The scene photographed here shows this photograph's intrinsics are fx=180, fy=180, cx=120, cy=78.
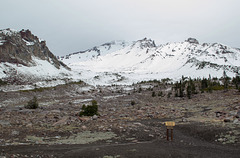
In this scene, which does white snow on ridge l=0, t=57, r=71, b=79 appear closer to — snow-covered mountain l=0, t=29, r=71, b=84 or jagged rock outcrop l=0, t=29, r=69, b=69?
snow-covered mountain l=0, t=29, r=71, b=84

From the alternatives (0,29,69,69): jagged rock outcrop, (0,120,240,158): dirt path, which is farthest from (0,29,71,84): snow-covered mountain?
(0,120,240,158): dirt path

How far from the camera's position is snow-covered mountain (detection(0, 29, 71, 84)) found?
60.2 metres

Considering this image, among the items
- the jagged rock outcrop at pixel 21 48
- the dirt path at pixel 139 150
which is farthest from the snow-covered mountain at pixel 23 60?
the dirt path at pixel 139 150

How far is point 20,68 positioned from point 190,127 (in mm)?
68251

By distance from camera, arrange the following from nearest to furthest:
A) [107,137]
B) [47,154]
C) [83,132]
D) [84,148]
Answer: [47,154], [84,148], [107,137], [83,132]

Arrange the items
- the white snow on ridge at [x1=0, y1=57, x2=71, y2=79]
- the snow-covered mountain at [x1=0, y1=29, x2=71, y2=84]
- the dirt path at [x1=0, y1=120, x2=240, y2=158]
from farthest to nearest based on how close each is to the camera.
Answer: the snow-covered mountain at [x1=0, y1=29, x2=71, y2=84]
the white snow on ridge at [x1=0, y1=57, x2=71, y2=79]
the dirt path at [x1=0, y1=120, x2=240, y2=158]

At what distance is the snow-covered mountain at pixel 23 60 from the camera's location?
60.2 metres

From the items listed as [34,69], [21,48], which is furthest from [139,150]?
[21,48]

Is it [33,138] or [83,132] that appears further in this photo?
[83,132]

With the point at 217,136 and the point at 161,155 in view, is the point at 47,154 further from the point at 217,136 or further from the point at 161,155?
the point at 217,136

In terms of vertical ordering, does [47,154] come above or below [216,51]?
below

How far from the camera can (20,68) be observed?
220ft

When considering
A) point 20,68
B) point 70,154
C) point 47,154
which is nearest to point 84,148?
point 70,154

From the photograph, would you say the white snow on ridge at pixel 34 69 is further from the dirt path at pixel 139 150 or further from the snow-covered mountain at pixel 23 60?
the dirt path at pixel 139 150
